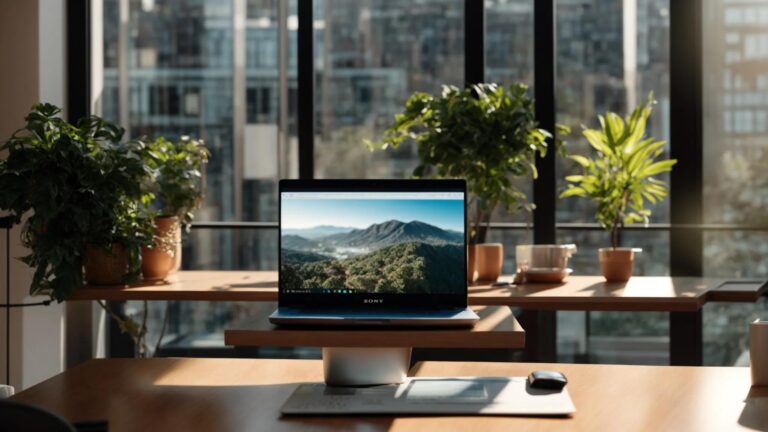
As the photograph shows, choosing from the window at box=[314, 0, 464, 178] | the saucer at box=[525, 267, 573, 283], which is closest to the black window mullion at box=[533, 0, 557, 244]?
the window at box=[314, 0, 464, 178]

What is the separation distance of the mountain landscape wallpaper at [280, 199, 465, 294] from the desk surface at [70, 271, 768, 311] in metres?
1.31

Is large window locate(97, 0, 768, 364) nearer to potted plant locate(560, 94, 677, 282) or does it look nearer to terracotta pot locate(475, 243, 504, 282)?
potted plant locate(560, 94, 677, 282)

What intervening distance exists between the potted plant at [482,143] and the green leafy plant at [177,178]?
98 centimetres

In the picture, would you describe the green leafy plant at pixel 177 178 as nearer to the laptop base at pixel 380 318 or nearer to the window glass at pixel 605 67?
the window glass at pixel 605 67

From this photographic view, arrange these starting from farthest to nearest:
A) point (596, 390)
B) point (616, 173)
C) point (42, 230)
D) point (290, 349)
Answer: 1. point (290, 349)
2. point (616, 173)
3. point (42, 230)
4. point (596, 390)

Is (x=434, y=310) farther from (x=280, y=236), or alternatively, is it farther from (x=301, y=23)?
(x=301, y=23)

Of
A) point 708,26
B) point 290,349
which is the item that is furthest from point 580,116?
point 290,349

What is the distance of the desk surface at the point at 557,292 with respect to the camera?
12.1ft

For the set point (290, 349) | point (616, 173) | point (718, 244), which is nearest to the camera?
point (616, 173)

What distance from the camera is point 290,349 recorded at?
197 inches

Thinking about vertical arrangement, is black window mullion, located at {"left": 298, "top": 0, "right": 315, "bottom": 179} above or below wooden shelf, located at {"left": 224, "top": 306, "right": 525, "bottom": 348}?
above

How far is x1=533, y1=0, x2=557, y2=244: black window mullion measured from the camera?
15.7 ft

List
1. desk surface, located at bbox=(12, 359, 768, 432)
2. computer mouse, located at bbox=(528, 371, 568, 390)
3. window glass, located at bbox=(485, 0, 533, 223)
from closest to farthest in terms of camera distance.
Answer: desk surface, located at bbox=(12, 359, 768, 432) → computer mouse, located at bbox=(528, 371, 568, 390) → window glass, located at bbox=(485, 0, 533, 223)

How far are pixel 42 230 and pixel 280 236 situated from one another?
1.92m
